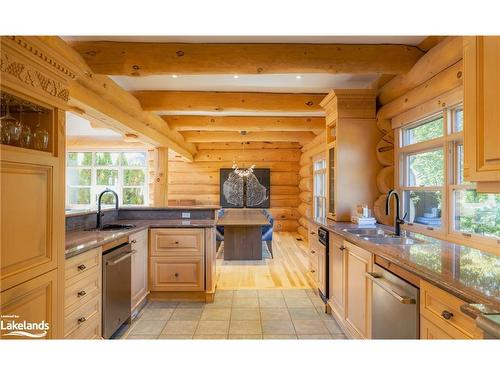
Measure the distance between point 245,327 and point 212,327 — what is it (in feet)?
1.06

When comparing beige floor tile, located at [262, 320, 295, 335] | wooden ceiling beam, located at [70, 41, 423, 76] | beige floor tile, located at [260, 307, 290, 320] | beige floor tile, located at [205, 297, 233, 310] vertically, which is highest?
wooden ceiling beam, located at [70, 41, 423, 76]

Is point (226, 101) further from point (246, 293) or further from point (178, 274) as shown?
point (246, 293)

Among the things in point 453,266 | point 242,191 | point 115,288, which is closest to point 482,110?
point 453,266

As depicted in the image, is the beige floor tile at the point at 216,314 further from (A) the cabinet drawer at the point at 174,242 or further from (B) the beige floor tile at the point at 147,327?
(A) the cabinet drawer at the point at 174,242

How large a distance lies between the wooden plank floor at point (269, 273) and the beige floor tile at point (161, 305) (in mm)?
697

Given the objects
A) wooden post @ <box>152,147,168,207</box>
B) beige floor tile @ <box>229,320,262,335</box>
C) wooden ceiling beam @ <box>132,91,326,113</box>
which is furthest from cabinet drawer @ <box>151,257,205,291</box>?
wooden post @ <box>152,147,168,207</box>

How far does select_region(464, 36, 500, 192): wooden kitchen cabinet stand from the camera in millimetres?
1307

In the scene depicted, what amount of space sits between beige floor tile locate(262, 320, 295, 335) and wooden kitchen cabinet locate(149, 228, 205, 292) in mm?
922

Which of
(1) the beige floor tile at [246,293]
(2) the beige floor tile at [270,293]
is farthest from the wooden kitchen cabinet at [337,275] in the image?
(1) the beige floor tile at [246,293]

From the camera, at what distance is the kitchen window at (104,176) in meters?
8.30

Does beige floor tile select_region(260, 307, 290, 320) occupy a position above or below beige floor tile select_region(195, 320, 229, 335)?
above

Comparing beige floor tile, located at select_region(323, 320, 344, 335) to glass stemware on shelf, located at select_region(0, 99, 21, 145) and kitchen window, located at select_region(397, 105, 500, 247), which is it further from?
glass stemware on shelf, located at select_region(0, 99, 21, 145)

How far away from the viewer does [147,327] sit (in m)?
2.68
